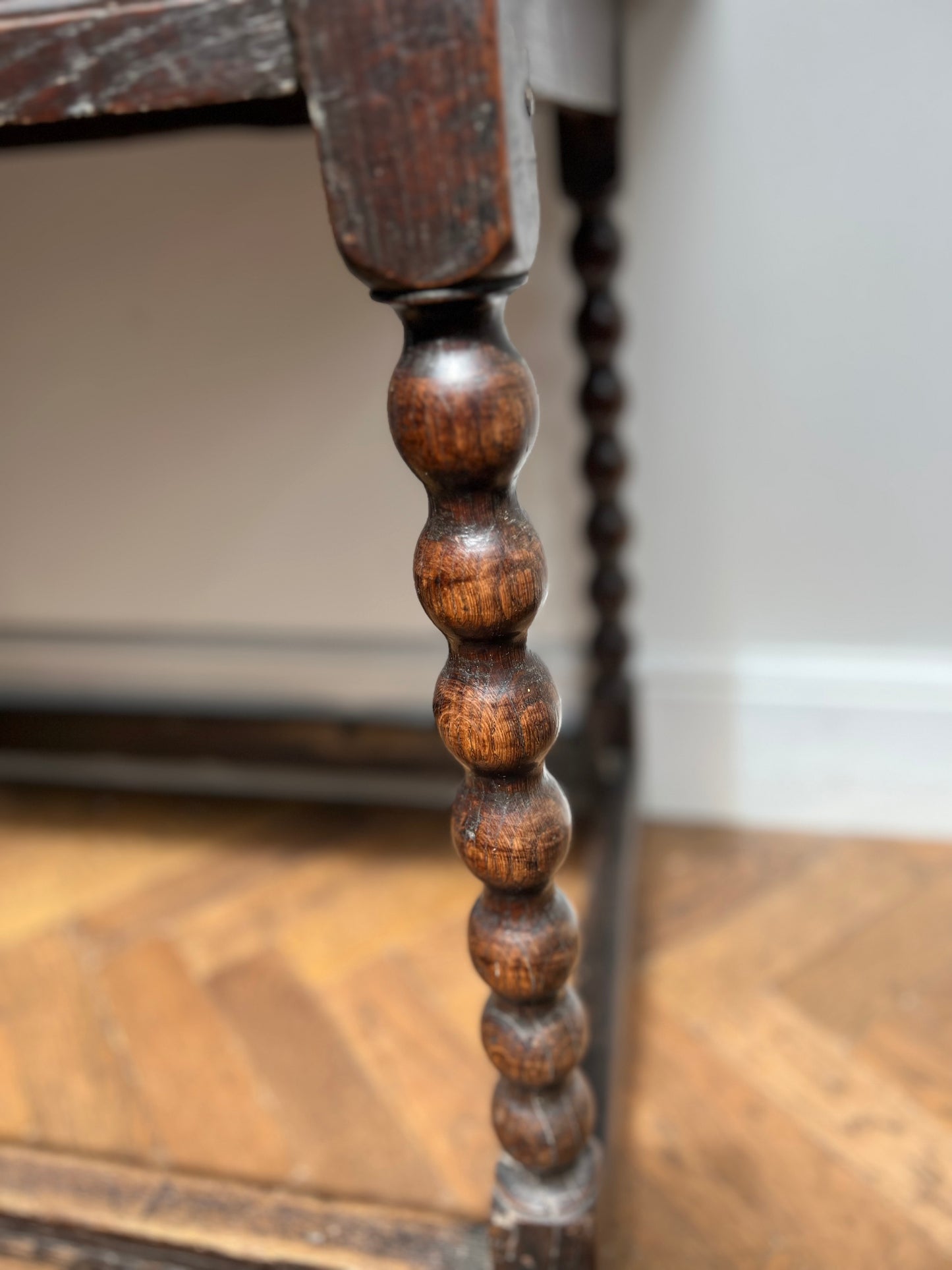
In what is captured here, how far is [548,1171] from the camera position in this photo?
455 mm

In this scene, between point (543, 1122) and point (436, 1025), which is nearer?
point (543, 1122)

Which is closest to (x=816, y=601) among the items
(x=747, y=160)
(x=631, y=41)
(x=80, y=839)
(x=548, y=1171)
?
(x=747, y=160)

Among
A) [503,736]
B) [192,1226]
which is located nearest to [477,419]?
[503,736]

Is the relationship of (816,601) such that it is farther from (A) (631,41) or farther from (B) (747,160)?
(A) (631,41)

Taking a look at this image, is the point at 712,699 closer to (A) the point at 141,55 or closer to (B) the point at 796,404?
(B) the point at 796,404

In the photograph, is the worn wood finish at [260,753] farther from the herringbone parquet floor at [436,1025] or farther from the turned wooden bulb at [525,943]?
the turned wooden bulb at [525,943]

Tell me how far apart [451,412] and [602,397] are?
1.68 ft

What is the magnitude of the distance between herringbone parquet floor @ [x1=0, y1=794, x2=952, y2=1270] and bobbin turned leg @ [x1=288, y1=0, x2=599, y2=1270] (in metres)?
0.22

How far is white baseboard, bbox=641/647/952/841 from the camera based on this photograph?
897 millimetres

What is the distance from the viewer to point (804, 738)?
934 millimetres

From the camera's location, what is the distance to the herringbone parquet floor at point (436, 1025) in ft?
2.00

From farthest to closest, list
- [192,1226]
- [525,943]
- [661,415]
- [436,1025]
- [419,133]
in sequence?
[661,415] → [436,1025] → [192,1226] → [525,943] → [419,133]

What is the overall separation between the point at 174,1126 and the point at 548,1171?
33cm

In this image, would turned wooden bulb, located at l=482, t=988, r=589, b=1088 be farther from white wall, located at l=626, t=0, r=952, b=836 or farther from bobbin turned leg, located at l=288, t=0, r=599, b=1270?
white wall, located at l=626, t=0, r=952, b=836
